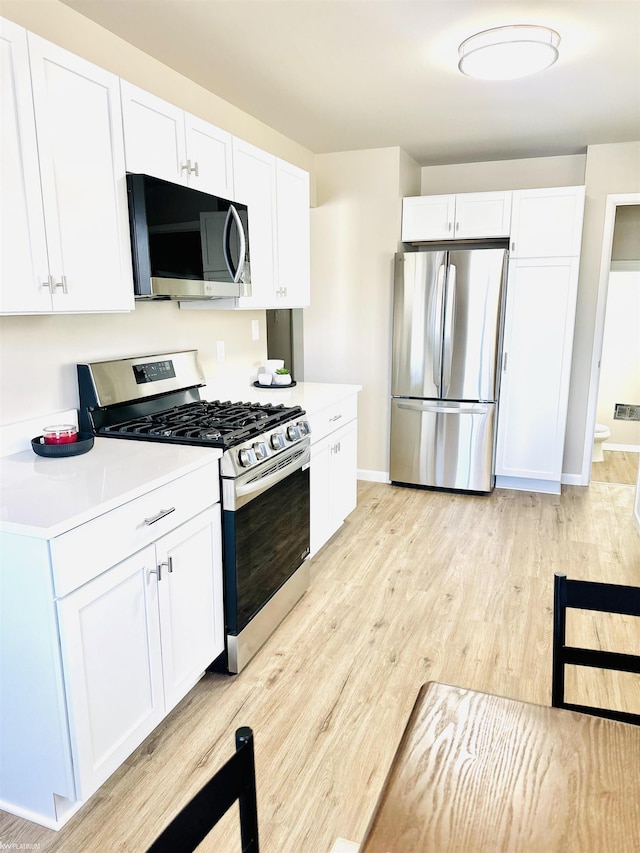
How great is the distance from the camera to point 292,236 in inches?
135

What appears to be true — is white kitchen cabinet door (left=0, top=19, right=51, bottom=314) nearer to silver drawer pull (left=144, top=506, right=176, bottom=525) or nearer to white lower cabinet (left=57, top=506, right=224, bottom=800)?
silver drawer pull (left=144, top=506, right=176, bottom=525)

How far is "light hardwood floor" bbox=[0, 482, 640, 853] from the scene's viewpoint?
66.7 inches

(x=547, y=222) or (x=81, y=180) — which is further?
(x=547, y=222)

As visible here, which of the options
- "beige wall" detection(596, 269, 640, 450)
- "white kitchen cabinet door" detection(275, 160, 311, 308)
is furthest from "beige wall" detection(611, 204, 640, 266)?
"white kitchen cabinet door" detection(275, 160, 311, 308)

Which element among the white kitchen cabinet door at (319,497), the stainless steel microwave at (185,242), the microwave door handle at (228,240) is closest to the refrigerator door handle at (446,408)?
the white kitchen cabinet door at (319,497)

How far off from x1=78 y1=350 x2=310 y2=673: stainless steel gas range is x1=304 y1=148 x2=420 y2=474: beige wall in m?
1.95

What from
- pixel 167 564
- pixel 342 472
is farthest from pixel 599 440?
pixel 167 564

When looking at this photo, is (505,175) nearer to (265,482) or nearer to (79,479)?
(265,482)

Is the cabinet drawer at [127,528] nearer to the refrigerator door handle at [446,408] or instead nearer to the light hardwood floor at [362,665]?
the light hardwood floor at [362,665]

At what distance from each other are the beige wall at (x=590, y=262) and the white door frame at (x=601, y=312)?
2cm

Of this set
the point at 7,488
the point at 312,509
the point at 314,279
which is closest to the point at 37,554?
the point at 7,488

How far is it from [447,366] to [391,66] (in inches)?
81.5

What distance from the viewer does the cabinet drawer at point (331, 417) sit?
119 inches

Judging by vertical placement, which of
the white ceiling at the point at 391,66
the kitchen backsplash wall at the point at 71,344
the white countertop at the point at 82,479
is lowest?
the white countertop at the point at 82,479
